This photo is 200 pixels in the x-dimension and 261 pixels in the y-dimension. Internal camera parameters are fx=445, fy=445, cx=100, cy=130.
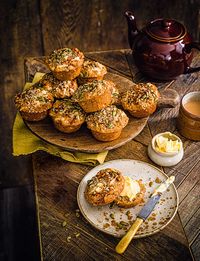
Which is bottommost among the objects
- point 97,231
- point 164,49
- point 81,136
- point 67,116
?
point 97,231

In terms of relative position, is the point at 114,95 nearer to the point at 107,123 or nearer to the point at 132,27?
the point at 107,123

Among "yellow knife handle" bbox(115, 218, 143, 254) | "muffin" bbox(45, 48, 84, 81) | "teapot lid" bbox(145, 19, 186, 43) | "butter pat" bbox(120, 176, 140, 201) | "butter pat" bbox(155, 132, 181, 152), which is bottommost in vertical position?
"yellow knife handle" bbox(115, 218, 143, 254)

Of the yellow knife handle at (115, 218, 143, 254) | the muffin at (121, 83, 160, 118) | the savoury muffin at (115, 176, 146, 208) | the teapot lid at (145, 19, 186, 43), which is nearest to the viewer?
the yellow knife handle at (115, 218, 143, 254)

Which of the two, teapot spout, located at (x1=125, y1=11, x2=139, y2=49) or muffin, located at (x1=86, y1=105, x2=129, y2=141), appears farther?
teapot spout, located at (x1=125, y1=11, x2=139, y2=49)

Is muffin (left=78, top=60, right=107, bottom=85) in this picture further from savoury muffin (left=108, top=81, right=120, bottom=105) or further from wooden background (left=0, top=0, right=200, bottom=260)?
wooden background (left=0, top=0, right=200, bottom=260)

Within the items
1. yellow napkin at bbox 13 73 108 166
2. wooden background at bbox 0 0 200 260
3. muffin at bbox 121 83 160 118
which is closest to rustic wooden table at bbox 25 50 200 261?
yellow napkin at bbox 13 73 108 166

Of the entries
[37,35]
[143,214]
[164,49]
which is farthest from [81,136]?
[37,35]
